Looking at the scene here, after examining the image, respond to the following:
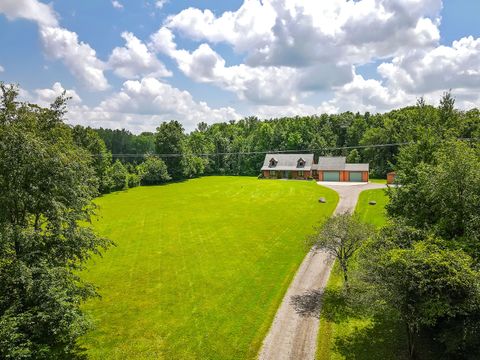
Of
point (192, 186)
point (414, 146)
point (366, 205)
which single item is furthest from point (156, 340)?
point (192, 186)

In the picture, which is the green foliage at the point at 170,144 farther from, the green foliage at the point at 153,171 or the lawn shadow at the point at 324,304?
the lawn shadow at the point at 324,304

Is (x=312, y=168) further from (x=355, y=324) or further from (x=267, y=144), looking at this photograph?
(x=355, y=324)

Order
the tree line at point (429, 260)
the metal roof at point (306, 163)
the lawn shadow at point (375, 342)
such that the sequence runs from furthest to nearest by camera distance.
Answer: the metal roof at point (306, 163) < the lawn shadow at point (375, 342) < the tree line at point (429, 260)

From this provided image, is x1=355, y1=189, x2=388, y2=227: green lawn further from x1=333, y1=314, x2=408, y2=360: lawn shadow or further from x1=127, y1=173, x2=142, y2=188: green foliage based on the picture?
x1=127, y1=173, x2=142, y2=188: green foliage

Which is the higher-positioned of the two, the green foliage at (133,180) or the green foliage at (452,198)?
the green foliage at (452,198)

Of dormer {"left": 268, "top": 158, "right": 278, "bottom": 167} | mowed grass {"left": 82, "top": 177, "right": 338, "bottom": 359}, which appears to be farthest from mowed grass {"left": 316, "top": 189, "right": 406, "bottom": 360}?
dormer {"left": 268, "top": 158, "right": 278, "bottom": 167}

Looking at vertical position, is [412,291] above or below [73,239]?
below

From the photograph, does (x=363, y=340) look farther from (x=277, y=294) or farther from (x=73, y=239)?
(x=73, y=239)

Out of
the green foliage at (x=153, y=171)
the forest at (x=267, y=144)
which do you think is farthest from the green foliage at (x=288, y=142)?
the green foliage at (x=153, y=171)
